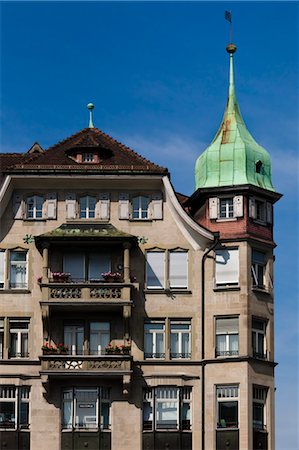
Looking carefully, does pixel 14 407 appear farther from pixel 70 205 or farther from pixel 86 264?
pixel 70 205

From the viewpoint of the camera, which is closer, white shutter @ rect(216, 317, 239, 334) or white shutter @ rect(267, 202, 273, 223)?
white shutter @ rect(216, 317, 239, 334)

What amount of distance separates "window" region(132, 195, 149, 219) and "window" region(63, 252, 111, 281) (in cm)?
228

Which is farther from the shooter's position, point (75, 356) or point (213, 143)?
point (213, 143)

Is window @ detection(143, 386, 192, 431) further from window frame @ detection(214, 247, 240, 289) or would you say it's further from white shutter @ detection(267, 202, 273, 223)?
white shutter @ detection(267, 202, 273, 223)

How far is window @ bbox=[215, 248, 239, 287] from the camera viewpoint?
64188 mm

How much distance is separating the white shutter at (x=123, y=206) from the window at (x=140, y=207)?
29 cm

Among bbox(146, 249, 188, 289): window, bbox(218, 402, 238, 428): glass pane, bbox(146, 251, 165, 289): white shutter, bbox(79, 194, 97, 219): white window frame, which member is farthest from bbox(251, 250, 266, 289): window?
bbox(79, 194, 97, 219): white window frame

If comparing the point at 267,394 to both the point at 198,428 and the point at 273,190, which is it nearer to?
the point at 198,428

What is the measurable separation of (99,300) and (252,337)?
6.58 metres

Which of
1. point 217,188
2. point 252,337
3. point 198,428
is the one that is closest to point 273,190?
point 217,188

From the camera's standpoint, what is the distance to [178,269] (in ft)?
213

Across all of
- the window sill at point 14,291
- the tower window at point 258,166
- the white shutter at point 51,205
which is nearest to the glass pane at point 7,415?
the window sill at point 14,291

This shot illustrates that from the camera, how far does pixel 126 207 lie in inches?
2579

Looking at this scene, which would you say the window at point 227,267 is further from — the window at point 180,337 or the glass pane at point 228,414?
the glass pane at point 228,414
